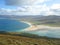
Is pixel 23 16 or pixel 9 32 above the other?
pixel 23 16

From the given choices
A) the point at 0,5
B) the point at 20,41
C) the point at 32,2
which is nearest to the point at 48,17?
the point at 32,2

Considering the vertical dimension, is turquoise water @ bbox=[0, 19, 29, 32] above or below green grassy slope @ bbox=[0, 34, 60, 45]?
above

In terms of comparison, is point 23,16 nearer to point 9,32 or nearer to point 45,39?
point 9,32

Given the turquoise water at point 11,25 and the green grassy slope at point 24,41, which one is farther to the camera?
the turquoise water at point 11,25

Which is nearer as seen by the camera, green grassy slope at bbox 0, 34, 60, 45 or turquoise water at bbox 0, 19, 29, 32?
green grassy slope at bbox 0, 34, 60, 45

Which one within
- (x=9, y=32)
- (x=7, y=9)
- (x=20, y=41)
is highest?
(x=7, y=9)

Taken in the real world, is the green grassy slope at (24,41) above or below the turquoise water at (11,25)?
below

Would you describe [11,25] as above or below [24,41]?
above
